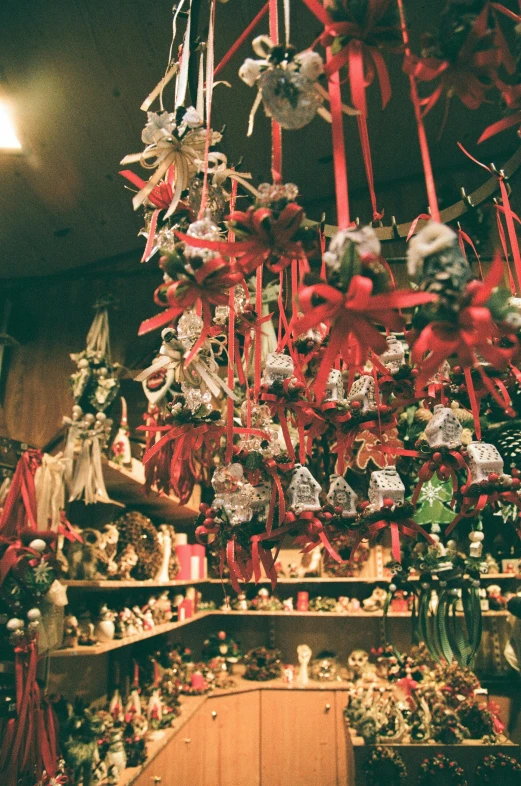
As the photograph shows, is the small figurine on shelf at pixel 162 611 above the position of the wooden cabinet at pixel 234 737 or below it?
above

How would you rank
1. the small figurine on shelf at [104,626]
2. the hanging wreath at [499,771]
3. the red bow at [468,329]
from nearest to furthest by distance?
the red bow at [468,329], the small figurine on shelf at [104,626], the hanging wreath at [499,771]

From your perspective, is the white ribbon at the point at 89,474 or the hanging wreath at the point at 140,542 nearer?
the white ribbon at the point at 89,474

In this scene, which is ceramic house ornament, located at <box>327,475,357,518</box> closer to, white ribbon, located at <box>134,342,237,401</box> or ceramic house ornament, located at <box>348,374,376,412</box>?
ceramic house ornament, located at <box>348,374,376,412</box>

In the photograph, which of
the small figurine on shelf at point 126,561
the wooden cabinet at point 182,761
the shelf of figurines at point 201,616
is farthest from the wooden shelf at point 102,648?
the wooden cabinet at point 182,761

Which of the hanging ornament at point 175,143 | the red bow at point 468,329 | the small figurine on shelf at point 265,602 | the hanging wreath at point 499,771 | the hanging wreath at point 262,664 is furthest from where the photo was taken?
the small figurine on shelf at point 265,602

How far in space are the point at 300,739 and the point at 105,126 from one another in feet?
11.9

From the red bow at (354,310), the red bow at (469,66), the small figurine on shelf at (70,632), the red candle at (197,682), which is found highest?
the red bow at (469,66)

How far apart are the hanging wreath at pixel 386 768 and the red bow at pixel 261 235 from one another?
122 inches

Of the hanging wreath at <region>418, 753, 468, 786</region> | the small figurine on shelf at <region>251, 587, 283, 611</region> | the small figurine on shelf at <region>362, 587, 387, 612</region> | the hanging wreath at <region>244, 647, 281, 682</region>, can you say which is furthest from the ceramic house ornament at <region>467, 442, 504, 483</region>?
the hanging wreath at <region>244, 647, 281, 682</region>

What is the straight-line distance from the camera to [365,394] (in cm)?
126

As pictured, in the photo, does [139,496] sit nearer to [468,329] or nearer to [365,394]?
[365,394]

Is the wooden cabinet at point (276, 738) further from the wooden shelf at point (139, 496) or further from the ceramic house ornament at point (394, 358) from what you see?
the ceramic house ornament at point (394, 358)

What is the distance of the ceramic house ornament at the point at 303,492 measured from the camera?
Result: 114 cm

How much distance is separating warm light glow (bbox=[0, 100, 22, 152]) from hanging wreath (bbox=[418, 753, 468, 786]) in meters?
3.47
